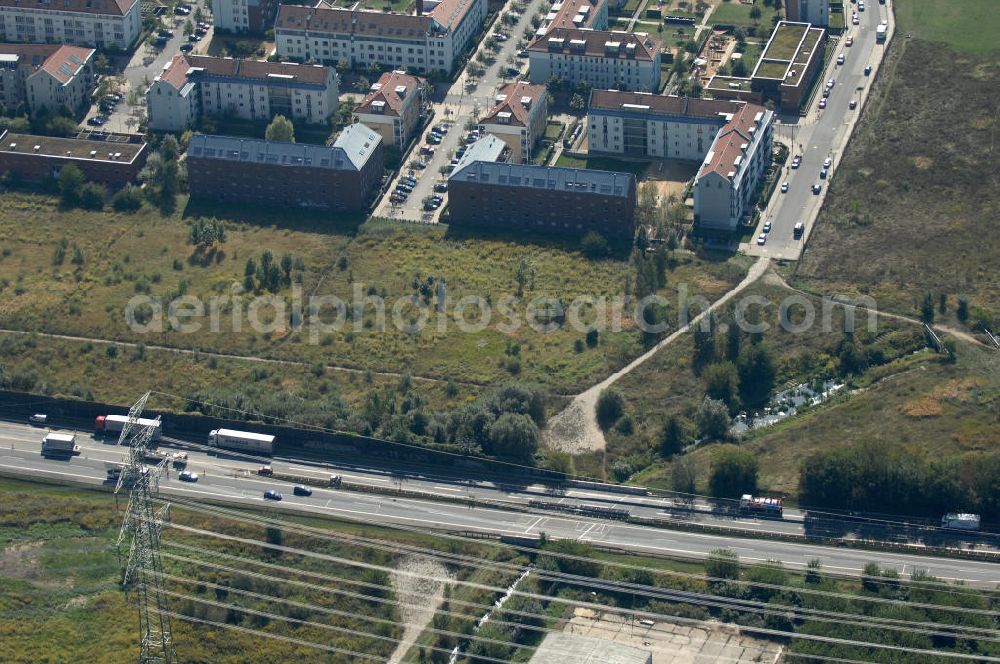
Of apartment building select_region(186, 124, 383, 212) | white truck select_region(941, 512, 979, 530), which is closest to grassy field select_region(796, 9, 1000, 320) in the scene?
white truck select_region(941, 512, 979, 530)

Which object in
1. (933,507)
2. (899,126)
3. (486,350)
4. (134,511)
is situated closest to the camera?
(134,511)

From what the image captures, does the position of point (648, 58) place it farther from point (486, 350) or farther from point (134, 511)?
point (134, 511)

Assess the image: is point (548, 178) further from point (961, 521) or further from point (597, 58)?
point (961, 521)

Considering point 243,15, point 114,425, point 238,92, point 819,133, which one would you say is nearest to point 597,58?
point 819,133

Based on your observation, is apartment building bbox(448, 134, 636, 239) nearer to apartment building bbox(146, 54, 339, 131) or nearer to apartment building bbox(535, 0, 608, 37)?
apartment building bbox(146, 54, 339, 131)

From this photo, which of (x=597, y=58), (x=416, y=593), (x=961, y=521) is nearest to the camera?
Answer: (x=416, y=593)

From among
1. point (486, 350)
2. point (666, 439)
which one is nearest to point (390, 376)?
point (486, 350)

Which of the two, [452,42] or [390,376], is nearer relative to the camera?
[390,376]
